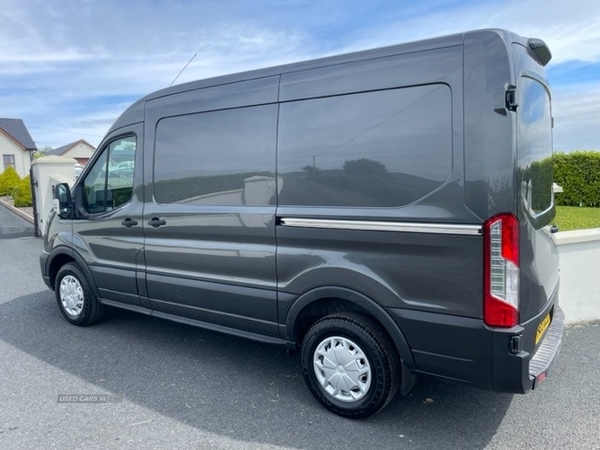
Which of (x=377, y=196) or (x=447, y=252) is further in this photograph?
(x=377, y=196)

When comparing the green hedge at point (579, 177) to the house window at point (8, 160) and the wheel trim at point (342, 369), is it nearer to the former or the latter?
the wheel trim at point (342, 369)

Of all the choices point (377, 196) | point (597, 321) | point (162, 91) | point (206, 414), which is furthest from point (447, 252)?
point (597, 321)

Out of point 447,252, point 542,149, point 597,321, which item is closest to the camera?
point 447,252

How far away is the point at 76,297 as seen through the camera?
204 inches

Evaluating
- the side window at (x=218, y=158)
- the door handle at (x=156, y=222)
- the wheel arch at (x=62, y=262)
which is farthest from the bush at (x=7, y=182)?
the side window at (x=218, y=158)

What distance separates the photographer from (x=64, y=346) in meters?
4.68

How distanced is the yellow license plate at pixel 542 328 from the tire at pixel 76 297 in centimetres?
416

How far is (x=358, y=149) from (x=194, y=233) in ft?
5.38

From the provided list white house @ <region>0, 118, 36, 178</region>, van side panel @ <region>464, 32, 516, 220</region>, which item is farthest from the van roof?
white house @ <region>0, 118, 36, 178</region>

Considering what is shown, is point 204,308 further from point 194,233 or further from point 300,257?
point 300,257

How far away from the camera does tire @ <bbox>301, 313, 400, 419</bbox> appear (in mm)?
3129

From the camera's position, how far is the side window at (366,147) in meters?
2.84

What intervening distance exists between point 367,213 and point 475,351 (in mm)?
1031

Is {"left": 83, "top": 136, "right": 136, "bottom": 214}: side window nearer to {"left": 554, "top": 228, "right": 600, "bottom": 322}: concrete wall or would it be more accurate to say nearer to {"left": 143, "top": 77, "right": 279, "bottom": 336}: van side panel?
{"left": 143, "top": 77, "right": 279, "bottom": 336}: van side panel
